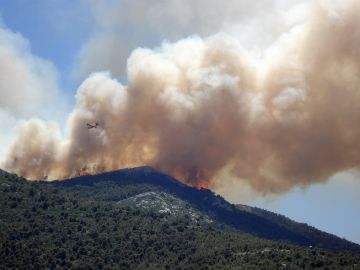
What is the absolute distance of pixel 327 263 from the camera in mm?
194250

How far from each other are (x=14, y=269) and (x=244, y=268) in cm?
7179

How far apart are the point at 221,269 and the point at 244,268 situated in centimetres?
826

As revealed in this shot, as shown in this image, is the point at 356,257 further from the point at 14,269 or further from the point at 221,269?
the point at 14,269

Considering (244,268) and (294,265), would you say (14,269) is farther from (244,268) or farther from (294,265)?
(294,265)

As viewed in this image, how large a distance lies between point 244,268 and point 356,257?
118 ft

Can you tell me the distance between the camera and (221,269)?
197625 millimetres

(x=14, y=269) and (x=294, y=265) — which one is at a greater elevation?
(x=294, y=265)

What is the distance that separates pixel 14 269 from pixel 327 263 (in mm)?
97333

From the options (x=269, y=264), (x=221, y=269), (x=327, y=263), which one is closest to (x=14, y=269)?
(x=221, y=269)

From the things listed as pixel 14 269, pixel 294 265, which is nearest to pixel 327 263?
pixel 294 265

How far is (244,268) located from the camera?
633 ft

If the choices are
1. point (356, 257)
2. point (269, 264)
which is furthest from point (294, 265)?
point (356, 257)

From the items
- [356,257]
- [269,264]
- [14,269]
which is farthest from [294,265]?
[14,269]

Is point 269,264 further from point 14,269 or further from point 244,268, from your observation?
point 14,269
